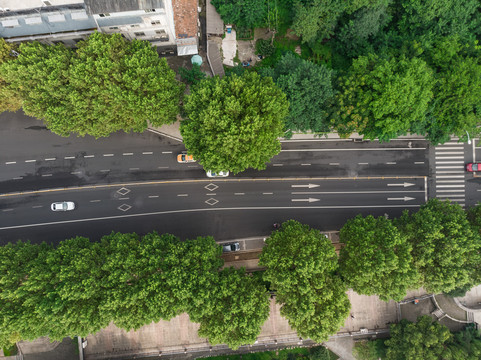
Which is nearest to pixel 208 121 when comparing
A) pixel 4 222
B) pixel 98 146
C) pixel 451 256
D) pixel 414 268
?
pixel 98 146

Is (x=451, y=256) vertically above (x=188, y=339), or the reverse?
(x=451, y=256)

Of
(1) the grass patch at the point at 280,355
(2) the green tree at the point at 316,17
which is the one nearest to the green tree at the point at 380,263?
(1) the grass patch at the point at 280,355

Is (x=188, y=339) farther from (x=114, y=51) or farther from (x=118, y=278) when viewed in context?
(x=114, y=51)

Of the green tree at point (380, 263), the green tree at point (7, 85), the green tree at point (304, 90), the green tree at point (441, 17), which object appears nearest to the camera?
the green tree at point (380, 263)

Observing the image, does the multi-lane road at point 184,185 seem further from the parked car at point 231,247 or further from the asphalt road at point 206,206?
the parked car at point 231,247

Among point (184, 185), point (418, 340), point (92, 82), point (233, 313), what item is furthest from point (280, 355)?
point (92, 82)

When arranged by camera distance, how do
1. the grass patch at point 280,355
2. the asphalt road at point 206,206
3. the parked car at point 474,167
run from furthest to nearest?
the parked car at point 474,167 → the asphalt road at point 206,206 → the grass patch at point 280,355

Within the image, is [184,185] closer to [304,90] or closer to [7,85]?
[304,90]
